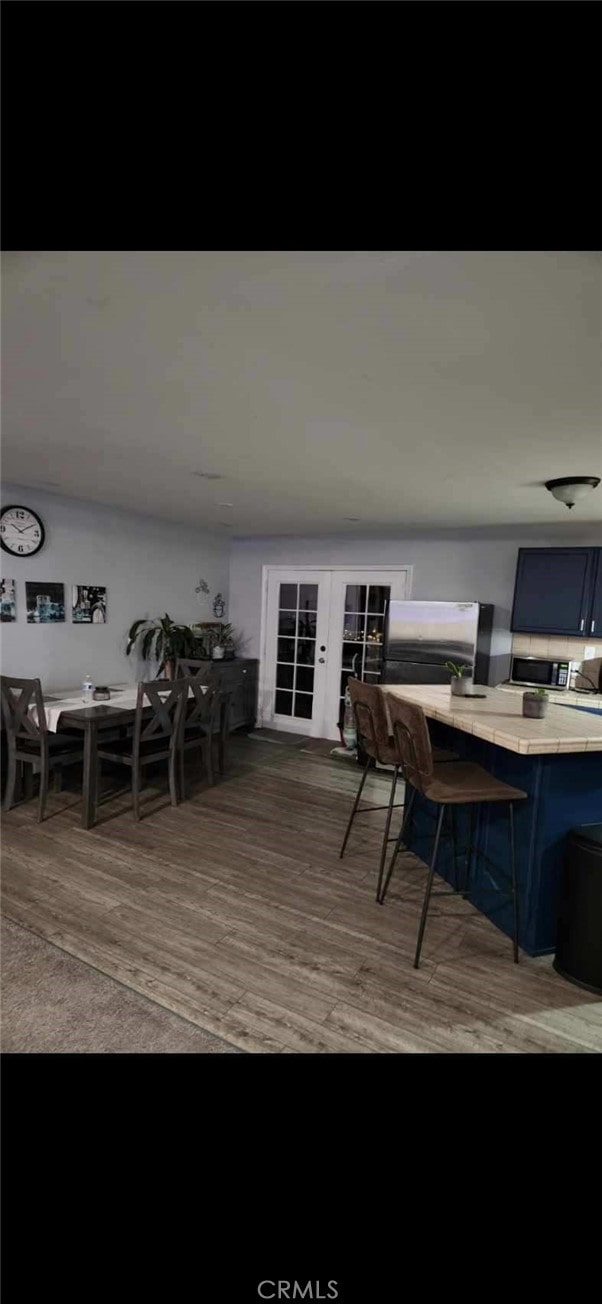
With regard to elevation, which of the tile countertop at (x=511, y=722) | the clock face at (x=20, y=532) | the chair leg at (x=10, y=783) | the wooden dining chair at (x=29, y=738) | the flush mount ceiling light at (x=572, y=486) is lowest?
the chair leg at (x=10, y=783)

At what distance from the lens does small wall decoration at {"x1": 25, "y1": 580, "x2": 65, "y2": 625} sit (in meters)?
4.00

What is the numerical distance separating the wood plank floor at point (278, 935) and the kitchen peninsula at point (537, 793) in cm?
18

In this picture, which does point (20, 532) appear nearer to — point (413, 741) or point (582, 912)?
point (413, 741)

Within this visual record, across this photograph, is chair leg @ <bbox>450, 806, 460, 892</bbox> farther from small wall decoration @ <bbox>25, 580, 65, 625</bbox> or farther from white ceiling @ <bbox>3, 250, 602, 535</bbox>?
small wall decoration @ <bbox>25, 580, 65, 625</bbox>

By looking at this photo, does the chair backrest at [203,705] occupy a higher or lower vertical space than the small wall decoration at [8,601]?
lower

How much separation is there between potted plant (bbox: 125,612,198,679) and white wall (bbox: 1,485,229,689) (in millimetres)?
109

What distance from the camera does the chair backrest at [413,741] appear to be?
2.14 m

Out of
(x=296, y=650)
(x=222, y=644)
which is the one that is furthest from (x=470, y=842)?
(x=222, y=644)

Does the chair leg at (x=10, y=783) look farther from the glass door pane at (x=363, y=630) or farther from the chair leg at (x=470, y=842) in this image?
the glass door pane at (x=363, y=630)

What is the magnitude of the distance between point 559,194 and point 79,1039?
8.02 ft

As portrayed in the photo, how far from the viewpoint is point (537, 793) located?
220 centimetres

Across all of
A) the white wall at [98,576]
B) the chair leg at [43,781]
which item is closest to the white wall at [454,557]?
the white wall at [98,576]

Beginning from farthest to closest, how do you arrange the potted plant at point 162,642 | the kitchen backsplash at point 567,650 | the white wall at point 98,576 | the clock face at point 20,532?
the potted plant at point 162,642 < the kitchen backsplash at point 567,650 < the white wall at point 98,576 < the clock face at point 20,532

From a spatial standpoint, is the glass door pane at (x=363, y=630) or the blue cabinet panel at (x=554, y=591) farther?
the glass door pane at (x=363, y=630)
